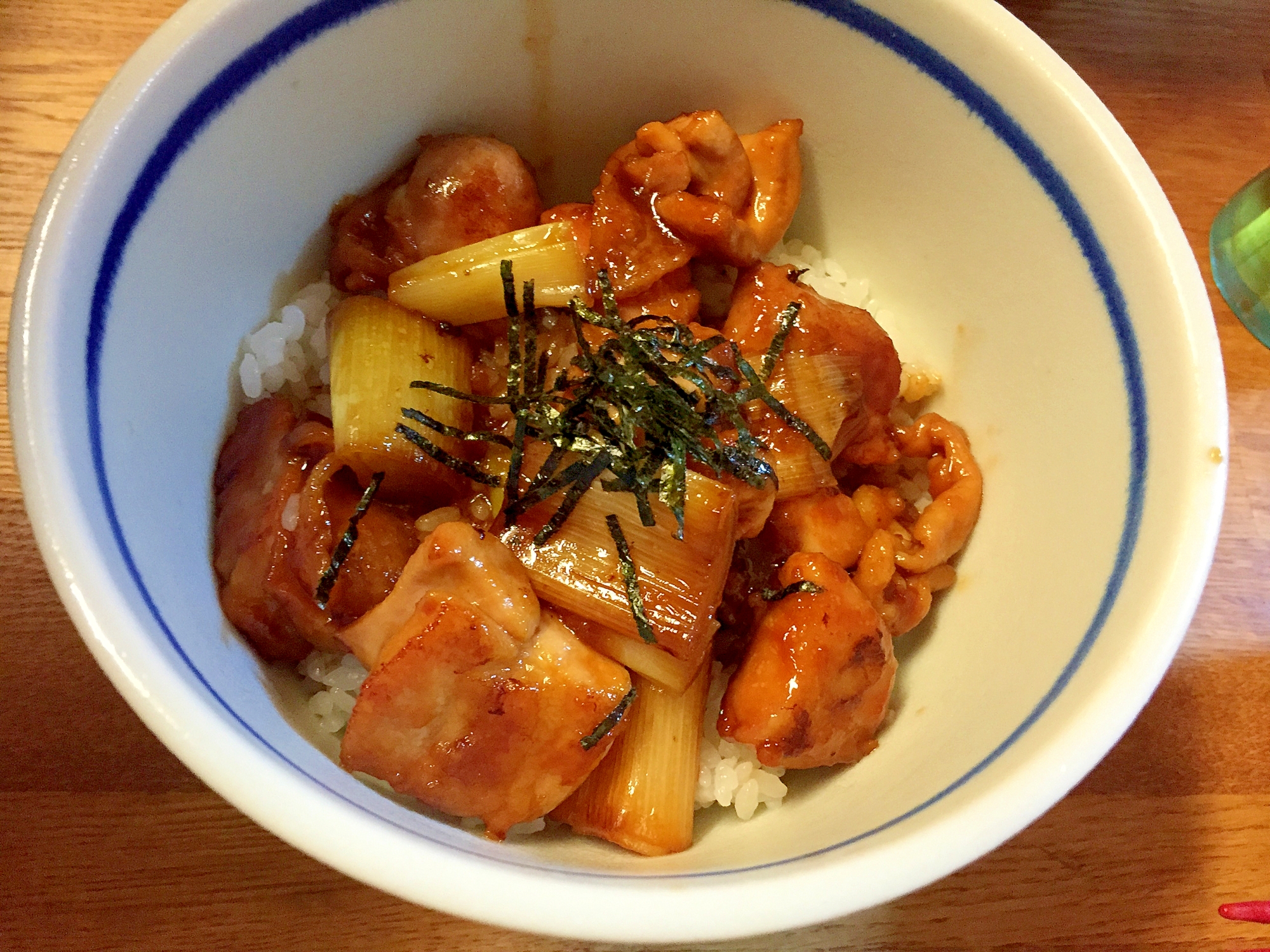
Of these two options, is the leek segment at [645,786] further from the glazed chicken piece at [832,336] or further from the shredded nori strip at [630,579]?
the glazed chicken piece at [832,336]

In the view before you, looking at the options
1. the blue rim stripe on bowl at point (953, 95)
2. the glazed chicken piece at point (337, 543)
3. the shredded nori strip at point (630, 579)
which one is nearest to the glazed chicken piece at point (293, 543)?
the glazed chicken piece at point (337, 543)

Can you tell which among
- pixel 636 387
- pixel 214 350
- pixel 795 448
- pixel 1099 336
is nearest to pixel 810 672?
pixel 795 448

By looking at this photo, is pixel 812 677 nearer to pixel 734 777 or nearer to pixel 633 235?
pixel 734 777

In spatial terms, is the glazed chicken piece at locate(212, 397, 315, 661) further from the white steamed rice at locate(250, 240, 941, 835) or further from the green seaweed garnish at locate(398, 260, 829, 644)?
the green seaweed garnish at locate(398, 260, 829, 644)

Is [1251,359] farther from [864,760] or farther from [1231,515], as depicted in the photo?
[864,760]

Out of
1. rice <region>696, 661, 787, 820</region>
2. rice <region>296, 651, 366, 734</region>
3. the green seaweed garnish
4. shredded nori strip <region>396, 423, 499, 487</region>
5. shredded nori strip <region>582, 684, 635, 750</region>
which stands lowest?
rice <region>696, 661, 787, 820</region>

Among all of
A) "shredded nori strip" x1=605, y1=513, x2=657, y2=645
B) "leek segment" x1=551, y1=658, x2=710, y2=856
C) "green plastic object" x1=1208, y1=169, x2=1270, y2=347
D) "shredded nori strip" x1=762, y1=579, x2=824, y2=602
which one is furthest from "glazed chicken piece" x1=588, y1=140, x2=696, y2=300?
"green plastic object" x1=1208, y1=169, x2=1270, y2=347

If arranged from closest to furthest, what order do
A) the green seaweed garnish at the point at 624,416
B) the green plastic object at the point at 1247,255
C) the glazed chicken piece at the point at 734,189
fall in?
the green seaweed garnish at the point at 624,416 < the glazed chicken piece at the point at 734,189 < the green plastic object at the point at 1247,255
